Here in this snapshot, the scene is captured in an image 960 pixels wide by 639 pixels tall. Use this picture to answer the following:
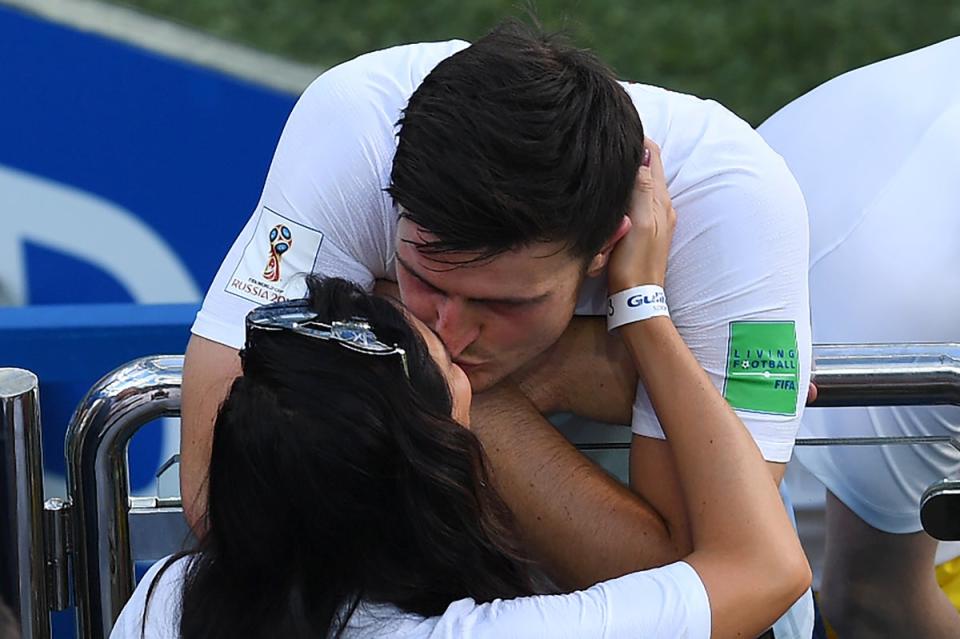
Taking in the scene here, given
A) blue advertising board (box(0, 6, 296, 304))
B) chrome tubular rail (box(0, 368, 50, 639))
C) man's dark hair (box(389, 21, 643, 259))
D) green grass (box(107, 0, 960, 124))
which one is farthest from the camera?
green grass (box(107, 0, 960, 124))

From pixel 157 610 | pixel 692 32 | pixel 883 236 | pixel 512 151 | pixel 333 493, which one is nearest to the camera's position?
pixel 333 493

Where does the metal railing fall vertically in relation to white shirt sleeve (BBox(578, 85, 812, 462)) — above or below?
below

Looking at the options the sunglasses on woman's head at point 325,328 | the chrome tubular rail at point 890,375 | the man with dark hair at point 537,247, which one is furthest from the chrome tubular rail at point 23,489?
the chrome tubular rail at point 890,375

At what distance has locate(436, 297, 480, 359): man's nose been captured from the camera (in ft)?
5.31

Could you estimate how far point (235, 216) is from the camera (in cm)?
381

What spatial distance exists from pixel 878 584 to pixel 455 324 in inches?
39.0

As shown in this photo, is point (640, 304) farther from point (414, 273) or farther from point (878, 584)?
point (878, 584)

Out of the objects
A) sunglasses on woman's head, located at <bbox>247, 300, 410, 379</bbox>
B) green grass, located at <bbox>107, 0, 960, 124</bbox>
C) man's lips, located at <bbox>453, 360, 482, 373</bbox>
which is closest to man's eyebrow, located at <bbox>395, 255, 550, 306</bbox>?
man's lips, located at <bbox>453, 360, 482, 373</bbox>

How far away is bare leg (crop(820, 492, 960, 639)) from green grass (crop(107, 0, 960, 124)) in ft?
12.7

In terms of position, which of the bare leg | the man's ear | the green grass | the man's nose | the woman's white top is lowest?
the bare leg

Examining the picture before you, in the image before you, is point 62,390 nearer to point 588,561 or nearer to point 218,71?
point 588,561

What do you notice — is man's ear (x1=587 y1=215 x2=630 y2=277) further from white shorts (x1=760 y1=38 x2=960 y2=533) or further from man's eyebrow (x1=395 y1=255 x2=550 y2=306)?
white shorts (x1=760 y1=38 x2=960 y2=533)

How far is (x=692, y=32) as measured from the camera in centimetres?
621

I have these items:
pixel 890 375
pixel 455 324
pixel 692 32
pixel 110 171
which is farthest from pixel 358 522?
pixel 692 32
